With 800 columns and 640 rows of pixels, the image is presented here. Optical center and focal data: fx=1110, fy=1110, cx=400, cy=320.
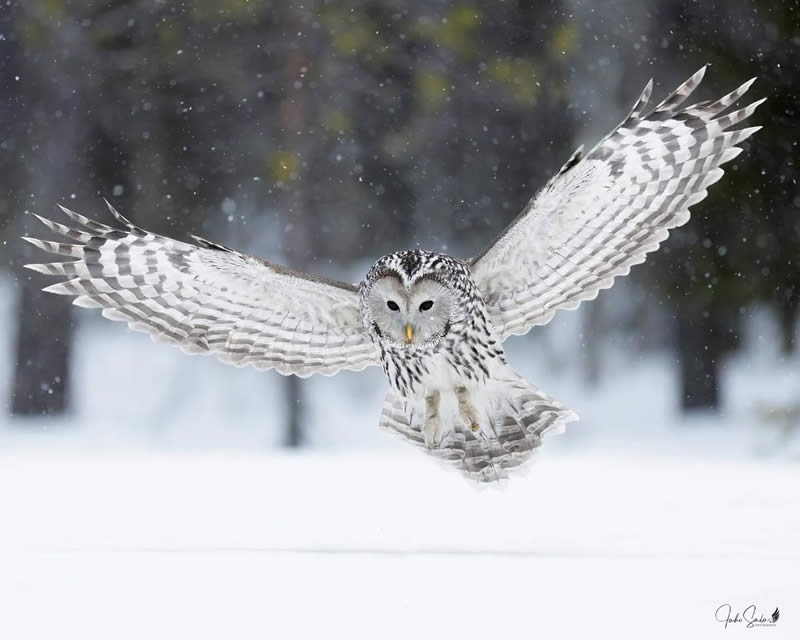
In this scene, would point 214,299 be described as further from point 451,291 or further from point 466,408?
point 466,408

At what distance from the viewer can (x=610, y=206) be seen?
12.6 ft

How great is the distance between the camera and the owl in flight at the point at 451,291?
3.73 m

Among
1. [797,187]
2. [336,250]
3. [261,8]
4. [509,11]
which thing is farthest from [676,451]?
[261,8]

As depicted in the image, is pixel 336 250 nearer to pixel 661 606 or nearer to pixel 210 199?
pixel 210 199

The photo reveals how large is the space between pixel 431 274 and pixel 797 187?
571cm

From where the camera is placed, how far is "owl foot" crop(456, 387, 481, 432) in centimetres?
397

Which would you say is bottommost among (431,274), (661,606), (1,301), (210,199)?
(661,606)

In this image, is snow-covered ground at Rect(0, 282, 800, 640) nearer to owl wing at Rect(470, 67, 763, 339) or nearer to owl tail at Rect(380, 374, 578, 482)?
owl tail at Rect(380, 374, 578, 482)

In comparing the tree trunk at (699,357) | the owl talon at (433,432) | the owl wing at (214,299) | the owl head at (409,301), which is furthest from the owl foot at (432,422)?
the tree trunk at (699,357)

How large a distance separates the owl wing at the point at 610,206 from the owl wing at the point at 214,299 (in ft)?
1.94

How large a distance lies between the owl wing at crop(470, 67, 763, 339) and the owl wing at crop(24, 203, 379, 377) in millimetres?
591

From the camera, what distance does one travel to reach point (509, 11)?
8.71m

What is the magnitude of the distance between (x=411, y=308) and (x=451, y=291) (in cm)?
17
